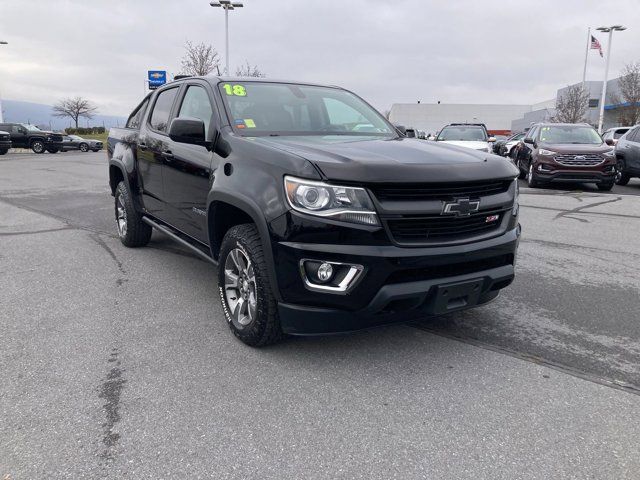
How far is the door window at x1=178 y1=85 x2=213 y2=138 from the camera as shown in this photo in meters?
4.02

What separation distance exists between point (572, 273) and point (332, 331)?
11.0 feet

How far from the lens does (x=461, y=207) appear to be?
9.81ft

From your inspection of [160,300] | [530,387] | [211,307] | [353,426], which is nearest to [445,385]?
[530,387]

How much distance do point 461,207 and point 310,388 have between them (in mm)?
1340

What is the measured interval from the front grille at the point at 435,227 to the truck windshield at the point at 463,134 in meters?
12.4

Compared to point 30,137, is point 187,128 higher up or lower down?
higher up

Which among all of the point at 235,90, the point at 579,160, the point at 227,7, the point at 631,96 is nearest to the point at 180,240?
the point at 235,90

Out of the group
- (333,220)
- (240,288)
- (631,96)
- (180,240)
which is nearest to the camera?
(333,220)

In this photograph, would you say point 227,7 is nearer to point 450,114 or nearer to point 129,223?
point 129,223

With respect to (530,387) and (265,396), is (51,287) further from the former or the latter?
(530,387)

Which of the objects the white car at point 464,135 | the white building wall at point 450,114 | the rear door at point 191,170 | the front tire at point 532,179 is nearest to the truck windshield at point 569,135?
the front tire at point 532,179

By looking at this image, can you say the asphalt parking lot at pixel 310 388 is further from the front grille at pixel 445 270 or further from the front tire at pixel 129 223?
the front tire at pixel 129 223

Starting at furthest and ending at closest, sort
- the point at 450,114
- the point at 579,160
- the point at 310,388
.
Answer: the point at 450,114 < the point at 579,160 < the point at 310,388

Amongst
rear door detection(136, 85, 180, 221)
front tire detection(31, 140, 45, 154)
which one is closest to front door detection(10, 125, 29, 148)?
front tire detection(31, 140, 45, 154)
